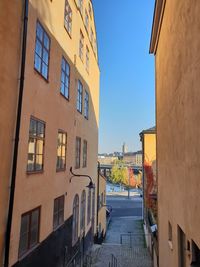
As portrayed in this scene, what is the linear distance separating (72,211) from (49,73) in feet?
22.0

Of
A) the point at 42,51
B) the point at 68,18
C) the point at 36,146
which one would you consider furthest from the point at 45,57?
the point at 68,18

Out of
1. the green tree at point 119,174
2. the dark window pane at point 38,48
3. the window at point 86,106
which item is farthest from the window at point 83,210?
the green tree at point 119,174

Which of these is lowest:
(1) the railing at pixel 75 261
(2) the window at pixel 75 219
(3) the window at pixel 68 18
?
(1) the railing at pixel 75 261

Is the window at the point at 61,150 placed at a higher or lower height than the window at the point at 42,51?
lower

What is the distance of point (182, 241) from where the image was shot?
6.86 metres

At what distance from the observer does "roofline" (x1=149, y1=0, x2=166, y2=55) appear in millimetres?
9758

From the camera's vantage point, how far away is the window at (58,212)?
11.1 metres

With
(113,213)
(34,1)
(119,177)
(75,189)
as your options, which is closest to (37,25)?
(34,1)

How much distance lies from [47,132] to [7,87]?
3199mm

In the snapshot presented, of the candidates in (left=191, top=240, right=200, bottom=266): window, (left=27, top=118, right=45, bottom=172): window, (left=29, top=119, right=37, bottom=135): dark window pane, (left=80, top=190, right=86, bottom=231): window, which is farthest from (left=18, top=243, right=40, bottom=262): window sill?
(left=80, top=190, right=86, bottom=231): window

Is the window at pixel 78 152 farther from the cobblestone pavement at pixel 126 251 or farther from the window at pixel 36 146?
the cobblestone pavement at pixel 126 251

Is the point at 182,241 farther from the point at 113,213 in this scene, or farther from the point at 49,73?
the point at 113,213

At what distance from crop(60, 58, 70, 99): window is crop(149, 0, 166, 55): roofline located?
389 cm

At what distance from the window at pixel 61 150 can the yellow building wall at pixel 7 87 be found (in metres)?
4.37
